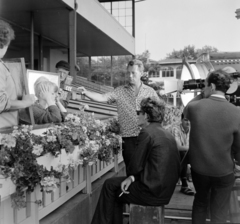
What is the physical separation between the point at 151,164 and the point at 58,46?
14943 mm

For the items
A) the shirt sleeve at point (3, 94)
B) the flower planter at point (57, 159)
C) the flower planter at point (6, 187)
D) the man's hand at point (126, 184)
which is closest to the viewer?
the flower planter at point (6, 187)

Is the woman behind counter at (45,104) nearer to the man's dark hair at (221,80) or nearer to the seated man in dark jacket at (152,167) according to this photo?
the seated man in dark jacket at (152,167)

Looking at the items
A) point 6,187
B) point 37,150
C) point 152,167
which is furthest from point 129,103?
point 6,187

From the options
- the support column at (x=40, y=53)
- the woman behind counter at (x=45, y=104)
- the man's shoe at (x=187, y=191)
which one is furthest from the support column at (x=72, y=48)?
the woman behind counter at (x=45, y=104)

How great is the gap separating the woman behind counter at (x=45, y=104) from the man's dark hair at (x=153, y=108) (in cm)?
90

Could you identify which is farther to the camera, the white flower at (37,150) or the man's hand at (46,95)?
the man's hand at (46,95)

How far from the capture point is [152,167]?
3.30 meters

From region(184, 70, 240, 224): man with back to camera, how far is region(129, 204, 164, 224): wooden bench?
0.46 meters

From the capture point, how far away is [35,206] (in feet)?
9.55

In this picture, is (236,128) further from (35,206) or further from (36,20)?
(36,20)

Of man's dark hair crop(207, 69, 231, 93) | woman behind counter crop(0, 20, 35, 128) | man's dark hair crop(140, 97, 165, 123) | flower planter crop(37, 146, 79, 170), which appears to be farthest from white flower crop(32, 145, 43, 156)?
man's dark hair crop(207, 69, 231, 93)

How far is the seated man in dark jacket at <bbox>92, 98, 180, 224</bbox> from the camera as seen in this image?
328 centimetres

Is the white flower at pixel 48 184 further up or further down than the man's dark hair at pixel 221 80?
further down

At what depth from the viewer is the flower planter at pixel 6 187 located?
2.28 metres
